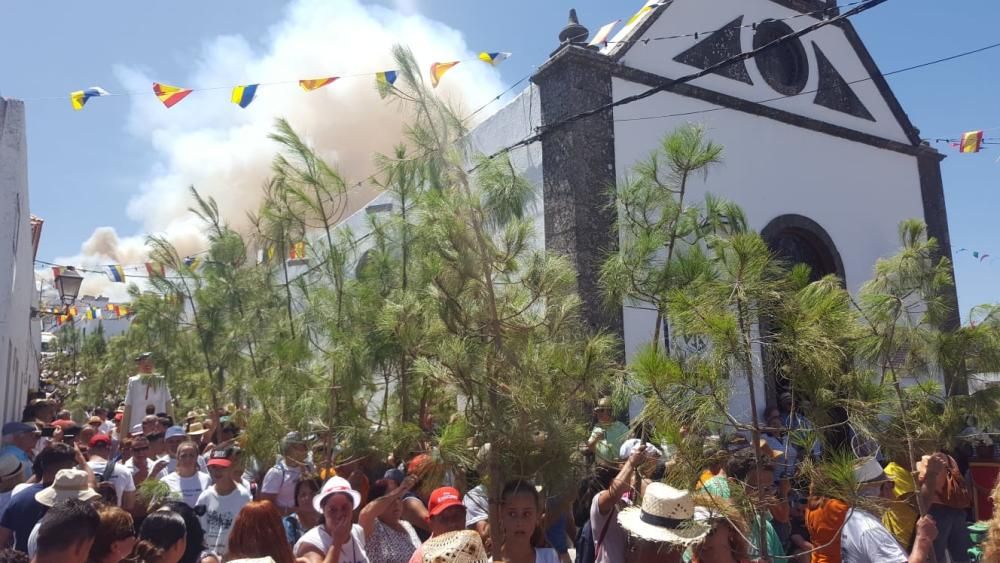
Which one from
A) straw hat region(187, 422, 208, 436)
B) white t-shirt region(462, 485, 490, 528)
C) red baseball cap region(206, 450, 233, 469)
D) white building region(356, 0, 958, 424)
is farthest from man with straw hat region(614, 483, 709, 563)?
straw hat region(187, 422, 208, 436)

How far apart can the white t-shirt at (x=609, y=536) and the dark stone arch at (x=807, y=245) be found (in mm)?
8156

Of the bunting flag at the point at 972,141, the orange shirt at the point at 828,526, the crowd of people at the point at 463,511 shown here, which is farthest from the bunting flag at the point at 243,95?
the bunting flag at the point at 972,141

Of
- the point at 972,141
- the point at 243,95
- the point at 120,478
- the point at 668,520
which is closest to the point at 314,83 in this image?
the point at 243,95

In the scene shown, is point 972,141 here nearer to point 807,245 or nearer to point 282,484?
point 807,245

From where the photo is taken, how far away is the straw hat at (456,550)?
7.76ft

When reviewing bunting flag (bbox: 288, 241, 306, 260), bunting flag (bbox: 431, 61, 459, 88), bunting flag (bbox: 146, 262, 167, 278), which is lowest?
bunting flag (bbox: 288, 241, 306, 260)

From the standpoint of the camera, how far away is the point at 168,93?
8523 mm

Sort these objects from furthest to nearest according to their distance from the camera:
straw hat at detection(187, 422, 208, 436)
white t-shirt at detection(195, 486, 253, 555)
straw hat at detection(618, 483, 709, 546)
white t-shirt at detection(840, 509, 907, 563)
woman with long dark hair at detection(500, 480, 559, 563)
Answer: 1. straw hat at detection(187, 422, 208, 436)
2. white t-shirt at detection(195, 486, 253, 555)
3. white t-shirt at detection(840, 509, 907, 563)
4. woman with long dark hair at detection(500, 480, 559, 563)
5. straw hat at detection(618, 483, 709, 546)

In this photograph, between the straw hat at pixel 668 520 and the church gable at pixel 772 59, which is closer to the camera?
the straw hat at pixel 668 520

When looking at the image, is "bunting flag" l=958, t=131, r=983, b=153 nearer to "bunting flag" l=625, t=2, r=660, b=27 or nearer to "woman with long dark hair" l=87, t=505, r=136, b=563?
"bunting flag" l=625, t=2, r=660, b=27

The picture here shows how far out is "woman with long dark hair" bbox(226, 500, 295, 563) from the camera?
301 centimetres

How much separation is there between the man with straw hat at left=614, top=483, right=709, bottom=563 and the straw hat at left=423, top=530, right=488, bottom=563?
2.67ft

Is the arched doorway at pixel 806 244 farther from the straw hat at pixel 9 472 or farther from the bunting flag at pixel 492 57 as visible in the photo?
the straw hat at pixel 9 472

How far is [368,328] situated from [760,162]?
7.85 m
